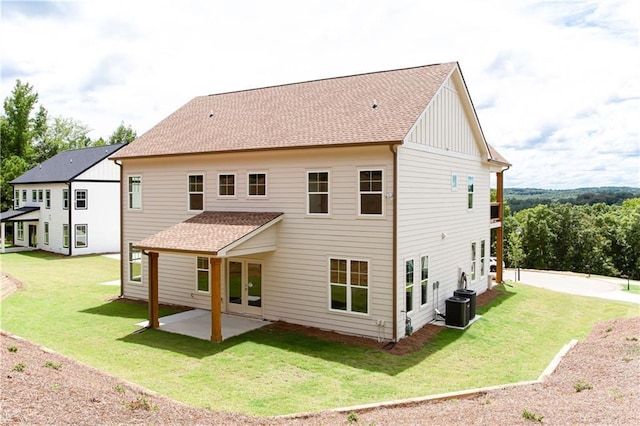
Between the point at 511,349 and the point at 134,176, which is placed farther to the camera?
the point at 134,176

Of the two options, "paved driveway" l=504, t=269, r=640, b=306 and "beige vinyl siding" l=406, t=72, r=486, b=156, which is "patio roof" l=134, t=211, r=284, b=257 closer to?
"beige vinyl siding" l=406, t=72, r=486, b=156

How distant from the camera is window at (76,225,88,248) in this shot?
33562 mm

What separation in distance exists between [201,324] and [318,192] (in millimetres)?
5695

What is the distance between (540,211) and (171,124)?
5654 cm

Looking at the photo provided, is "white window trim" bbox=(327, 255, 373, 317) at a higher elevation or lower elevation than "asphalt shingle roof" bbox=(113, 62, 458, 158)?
lower

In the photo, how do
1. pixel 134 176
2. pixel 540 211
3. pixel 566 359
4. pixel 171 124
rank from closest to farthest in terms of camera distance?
pixel 566 359 < pixel 134 176 < pixel 171 124 < pixel 540 211

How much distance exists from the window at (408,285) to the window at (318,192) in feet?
9.68

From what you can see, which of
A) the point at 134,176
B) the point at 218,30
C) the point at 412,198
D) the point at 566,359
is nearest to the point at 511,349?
the point at 566,359

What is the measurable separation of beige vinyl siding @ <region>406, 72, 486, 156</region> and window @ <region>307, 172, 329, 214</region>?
113 inches

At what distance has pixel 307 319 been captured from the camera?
15.2 m

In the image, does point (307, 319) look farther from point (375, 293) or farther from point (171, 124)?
point (171, 124)

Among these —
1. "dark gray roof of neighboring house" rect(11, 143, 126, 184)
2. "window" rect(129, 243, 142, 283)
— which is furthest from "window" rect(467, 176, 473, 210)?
"dark gray roof of neighboring house" rect(11, 143, 126, 184)

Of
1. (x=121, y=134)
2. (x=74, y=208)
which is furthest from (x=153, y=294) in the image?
(x=121, y=134)

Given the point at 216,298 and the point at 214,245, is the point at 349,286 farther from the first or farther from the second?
the point at 214,245
